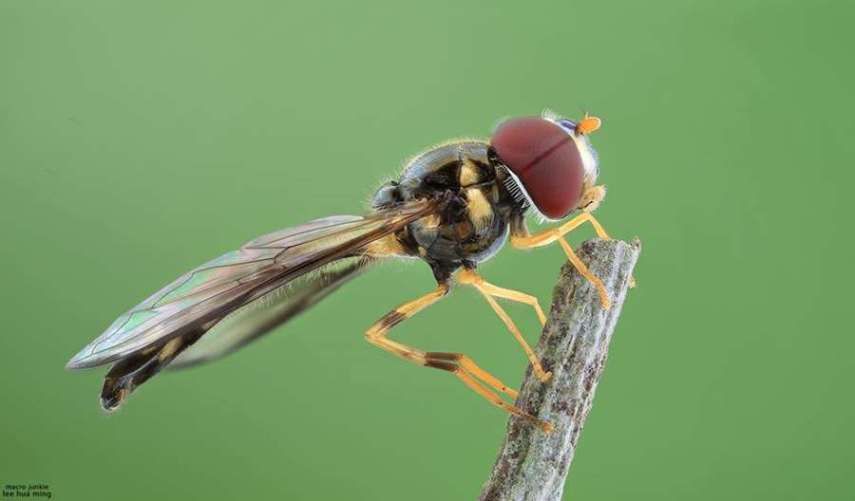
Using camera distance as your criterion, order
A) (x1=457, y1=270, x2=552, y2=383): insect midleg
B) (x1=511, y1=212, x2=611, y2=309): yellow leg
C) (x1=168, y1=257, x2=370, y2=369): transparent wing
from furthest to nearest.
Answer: (x1=168, y1=257, x2=370, y2=369): transparent wing → (x1=457, y1=270, x2=552, y2=383): insect midleg → (x1=511, y1=212, x2=611, y2=309): yellow leg

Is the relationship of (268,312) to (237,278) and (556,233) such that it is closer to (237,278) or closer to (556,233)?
(237,278)

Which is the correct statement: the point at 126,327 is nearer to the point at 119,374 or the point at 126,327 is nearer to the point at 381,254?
the point at 119,374

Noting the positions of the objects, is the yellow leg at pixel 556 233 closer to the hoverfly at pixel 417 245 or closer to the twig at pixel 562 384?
the hoverfly at pixel 417 245

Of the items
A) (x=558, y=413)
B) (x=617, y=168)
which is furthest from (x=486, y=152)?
(x=617, y=168)

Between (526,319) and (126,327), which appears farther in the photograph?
(526,319)

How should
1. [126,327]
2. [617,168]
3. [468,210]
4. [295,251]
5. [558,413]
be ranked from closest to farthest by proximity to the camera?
[558,413] < [126,327] < [295,251] < [468,210] < [617,168]

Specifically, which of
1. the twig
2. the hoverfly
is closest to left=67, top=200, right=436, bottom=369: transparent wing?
Result: the hoverfly

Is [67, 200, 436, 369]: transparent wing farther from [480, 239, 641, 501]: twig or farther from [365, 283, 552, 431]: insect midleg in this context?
A: [480, 239, 641, 501]: twig

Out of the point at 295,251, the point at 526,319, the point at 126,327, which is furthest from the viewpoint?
the point at 526,319
